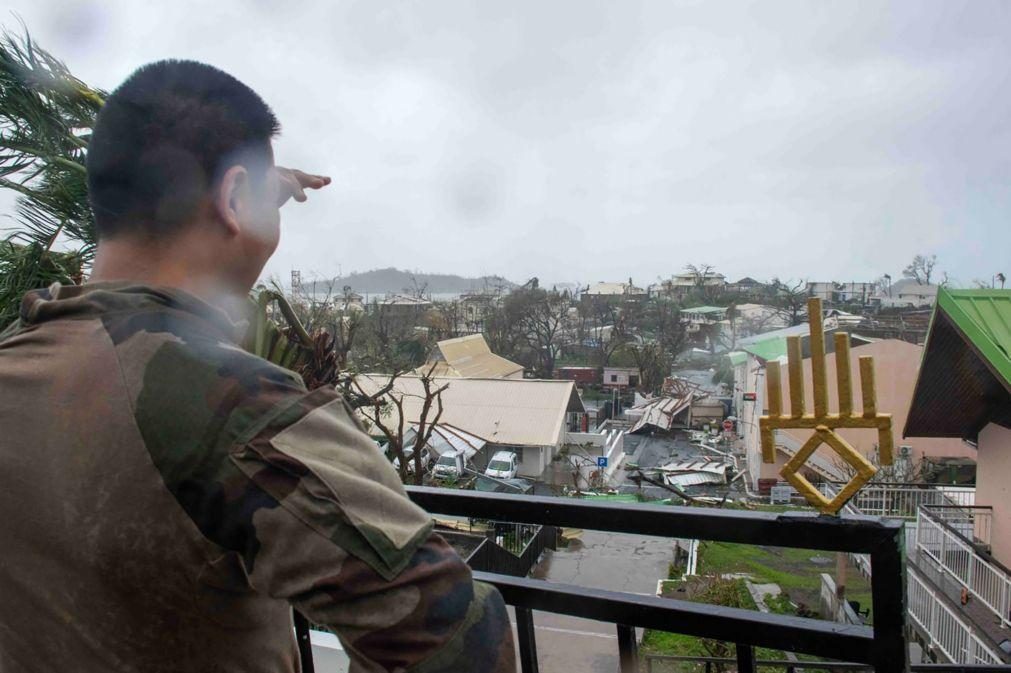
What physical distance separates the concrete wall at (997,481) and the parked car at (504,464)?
17.3 ft

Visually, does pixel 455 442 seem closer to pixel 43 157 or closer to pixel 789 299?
pixel 789 299

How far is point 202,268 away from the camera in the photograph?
2.07 ft

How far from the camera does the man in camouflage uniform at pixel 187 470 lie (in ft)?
1.58

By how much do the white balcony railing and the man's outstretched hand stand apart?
5165 millimetres

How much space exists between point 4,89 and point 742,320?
7.85 metres

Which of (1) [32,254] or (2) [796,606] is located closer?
(1) [32,254]

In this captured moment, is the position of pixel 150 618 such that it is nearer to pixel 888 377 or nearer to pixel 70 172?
pixel 70 172

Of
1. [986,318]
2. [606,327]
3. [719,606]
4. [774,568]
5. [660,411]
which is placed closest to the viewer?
[719,606]

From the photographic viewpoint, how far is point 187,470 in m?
0.50

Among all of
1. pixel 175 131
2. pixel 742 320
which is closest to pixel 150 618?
pixel 175 131

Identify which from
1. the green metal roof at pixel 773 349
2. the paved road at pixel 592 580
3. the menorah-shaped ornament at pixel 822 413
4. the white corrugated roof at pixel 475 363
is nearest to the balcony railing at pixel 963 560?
the green metal roof at pixel 773 349

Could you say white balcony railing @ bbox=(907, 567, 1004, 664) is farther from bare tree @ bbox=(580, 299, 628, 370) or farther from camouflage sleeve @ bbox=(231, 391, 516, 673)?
camouflage sleeve @ bbox=(231, 391, 516, 673)

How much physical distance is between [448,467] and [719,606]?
29.7 feet

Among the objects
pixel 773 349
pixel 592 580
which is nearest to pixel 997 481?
pixel 773 349
